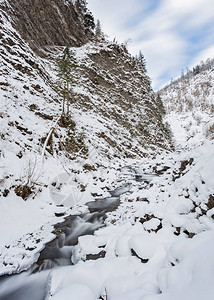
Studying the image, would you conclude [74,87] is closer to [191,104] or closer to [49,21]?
[49,21]

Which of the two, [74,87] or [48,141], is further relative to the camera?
[74,87]

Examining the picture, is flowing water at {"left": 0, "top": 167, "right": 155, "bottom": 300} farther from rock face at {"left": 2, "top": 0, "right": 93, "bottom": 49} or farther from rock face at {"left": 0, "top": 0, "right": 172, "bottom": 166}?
rock face at {"left": 2, "top": 0, "right": 93, "bottom": 49}

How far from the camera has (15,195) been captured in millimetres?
5695

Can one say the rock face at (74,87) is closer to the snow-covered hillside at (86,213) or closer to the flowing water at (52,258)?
the snow-covered hillside at (86,213)

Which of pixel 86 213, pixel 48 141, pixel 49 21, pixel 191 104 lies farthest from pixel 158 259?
pixel 191 104

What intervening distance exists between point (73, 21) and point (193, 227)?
51189 millimetres

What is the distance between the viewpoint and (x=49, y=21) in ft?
107

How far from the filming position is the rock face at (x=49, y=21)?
2648 centimetres

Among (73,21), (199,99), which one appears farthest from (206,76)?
(73,21)

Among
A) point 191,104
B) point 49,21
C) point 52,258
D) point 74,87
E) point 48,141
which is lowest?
point 52,258

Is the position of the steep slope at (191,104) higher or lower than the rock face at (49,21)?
lower

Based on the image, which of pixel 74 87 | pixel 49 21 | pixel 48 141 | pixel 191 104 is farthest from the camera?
pixel 191 104

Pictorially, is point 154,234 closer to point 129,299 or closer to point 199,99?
point 129,299

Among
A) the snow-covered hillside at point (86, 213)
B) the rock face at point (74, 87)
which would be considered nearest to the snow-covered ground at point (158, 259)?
the snow-covered hillside at point (86, 213)
